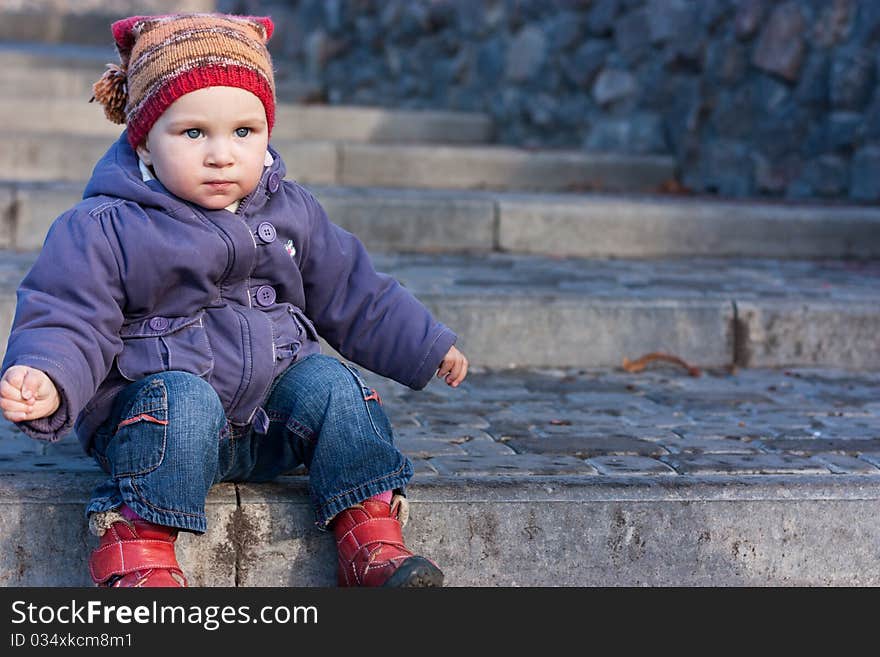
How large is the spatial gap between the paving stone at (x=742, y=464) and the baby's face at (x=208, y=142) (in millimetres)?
1074

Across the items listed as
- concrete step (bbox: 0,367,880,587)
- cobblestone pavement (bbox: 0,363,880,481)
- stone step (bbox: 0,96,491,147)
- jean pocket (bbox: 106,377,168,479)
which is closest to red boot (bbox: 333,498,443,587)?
concrete step (bbox: 0,367,880,587)

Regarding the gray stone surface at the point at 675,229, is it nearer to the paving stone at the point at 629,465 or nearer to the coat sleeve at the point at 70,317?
the paving stone at the point at 629,465

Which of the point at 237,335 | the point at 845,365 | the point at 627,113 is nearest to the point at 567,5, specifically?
the point at 627,113

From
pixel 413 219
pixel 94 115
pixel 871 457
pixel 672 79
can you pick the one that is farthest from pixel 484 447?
pixel 94 115

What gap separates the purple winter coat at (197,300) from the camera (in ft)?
7.03

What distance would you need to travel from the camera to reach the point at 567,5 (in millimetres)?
6730

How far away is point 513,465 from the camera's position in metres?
2.56

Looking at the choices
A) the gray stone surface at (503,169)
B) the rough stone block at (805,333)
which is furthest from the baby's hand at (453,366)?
the gray stone surface at (503,169)

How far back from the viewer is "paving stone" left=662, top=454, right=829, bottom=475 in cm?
258

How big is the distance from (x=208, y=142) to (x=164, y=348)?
379 mm

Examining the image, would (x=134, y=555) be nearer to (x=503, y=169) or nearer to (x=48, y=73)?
(x=503, y=169)

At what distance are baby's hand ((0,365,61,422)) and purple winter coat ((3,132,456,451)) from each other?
19 mm

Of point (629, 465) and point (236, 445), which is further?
point (629, 465)
